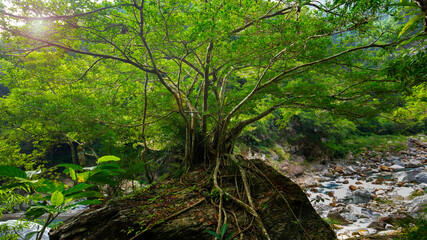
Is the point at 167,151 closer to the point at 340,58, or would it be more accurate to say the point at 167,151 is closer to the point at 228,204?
the point at 228,204

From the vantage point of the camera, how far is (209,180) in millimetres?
4121

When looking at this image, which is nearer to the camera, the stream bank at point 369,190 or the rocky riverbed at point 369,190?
the stream bank at point 369,190

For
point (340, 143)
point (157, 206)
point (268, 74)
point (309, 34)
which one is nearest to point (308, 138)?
point (340, 143)

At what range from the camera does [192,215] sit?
311 centimetres

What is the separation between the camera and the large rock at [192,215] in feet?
9.15

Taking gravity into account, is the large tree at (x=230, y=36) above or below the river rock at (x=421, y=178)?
above

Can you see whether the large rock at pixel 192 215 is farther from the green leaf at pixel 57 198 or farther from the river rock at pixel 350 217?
the river rock at pixel 350 217

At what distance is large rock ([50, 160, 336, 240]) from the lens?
2.79 m

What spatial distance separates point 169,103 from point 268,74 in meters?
2.80

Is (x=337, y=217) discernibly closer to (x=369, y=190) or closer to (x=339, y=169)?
(x=369, y=190)

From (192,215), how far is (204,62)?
3.93 meters

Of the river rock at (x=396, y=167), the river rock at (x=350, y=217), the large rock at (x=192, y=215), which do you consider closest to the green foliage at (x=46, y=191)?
the large rock at (x=192, y=215)

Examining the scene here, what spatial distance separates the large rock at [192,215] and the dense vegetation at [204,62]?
60 centimetres

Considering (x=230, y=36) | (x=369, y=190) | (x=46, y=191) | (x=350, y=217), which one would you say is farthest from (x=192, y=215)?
(x=369, y=190)
